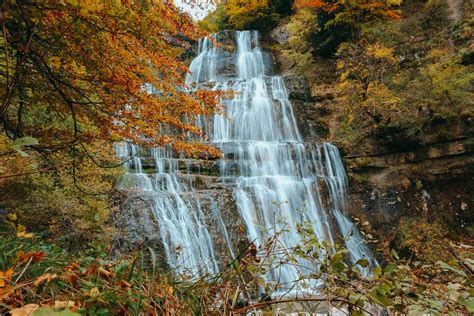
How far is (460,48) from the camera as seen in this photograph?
39.0 feet

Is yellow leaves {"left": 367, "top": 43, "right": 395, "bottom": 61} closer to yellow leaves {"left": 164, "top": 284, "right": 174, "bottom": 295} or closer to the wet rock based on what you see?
the wet rock

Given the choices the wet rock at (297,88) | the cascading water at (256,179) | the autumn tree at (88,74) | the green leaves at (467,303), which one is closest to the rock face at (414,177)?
the cascading water at (256,179)

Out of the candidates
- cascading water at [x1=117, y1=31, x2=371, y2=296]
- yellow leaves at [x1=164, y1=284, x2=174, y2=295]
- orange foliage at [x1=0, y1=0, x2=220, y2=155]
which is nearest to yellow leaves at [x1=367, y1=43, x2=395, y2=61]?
cascading water at [x1=117, y1=31, x2=371, y2=296]

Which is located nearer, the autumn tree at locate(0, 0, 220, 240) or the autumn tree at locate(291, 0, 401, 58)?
the autumn tree at locate(0, 0, 220, 240)

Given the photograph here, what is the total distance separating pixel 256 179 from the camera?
36.3ft

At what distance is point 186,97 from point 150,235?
4463 mm

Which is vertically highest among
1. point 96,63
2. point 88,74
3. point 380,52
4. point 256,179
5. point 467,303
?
point 380,52

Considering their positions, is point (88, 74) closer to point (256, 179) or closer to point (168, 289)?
point (168, 289)

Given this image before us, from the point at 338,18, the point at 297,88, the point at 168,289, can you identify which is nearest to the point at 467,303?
the point at 168,289

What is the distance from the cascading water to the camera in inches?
312

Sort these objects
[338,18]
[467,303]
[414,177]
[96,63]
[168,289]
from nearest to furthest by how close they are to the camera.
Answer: [467,303]
[168,289]
[96,63]
[414,177]
[338,18]

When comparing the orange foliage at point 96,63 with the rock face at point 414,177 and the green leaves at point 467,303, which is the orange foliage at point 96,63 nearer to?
the green leaves at point 467,303

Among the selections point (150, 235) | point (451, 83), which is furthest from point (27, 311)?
point (451, 83)

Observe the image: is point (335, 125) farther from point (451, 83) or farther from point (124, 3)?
point (124, 3)
